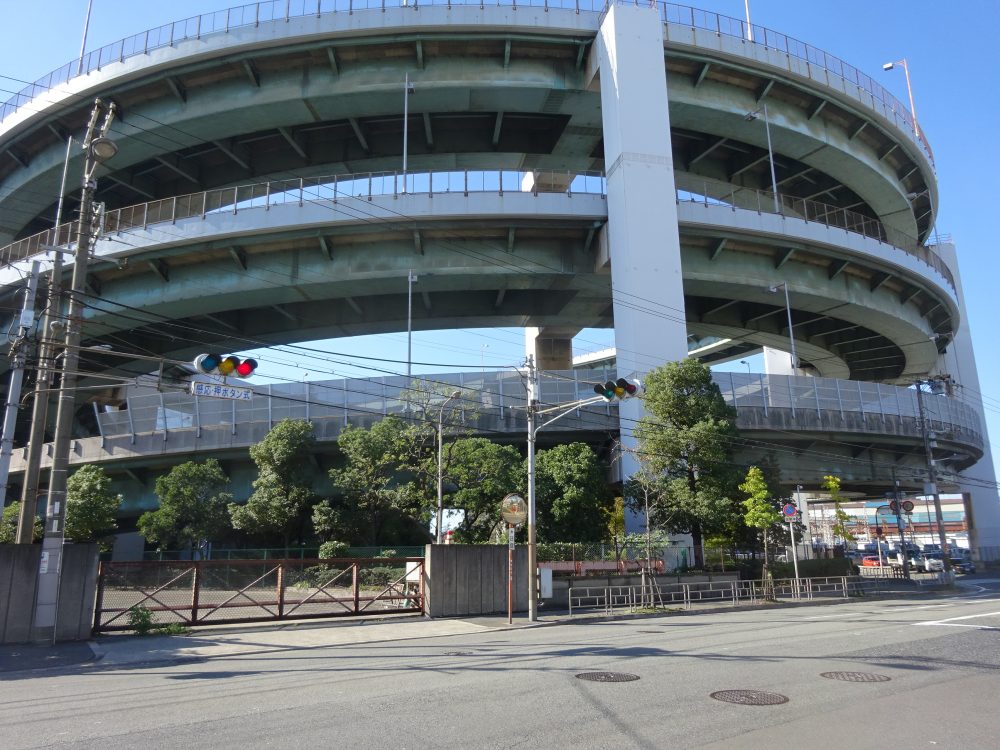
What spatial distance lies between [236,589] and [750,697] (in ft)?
48.8

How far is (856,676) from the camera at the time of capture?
10.1 meters

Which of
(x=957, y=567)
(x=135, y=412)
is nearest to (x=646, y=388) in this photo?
(x=135, y=412)

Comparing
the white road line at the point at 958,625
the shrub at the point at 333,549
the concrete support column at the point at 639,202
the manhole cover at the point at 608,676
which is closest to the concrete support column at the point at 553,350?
the concrete support column at the point at 639,202

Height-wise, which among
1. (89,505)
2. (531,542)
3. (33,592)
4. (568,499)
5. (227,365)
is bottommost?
(33,592)

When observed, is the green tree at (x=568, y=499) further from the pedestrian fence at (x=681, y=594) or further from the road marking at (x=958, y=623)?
the road marking at (x=958, y=623)

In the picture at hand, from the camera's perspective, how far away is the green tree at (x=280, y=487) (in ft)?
109

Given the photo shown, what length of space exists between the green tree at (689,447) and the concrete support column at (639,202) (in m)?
2.06

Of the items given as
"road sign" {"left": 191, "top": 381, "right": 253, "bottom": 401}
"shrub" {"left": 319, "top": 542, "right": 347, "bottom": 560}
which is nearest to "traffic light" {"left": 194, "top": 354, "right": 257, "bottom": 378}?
"road sign" {"left": 191, "top": 381, "right": 253, "bottom": 401}

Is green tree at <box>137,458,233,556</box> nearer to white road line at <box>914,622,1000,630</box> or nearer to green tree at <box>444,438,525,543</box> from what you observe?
green tree at <box>444,438,525,543</box>

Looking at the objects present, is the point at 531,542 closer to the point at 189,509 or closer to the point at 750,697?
the point at 750,697

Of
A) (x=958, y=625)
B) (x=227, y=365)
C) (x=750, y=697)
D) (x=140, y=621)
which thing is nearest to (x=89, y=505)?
(x=140, y=621)

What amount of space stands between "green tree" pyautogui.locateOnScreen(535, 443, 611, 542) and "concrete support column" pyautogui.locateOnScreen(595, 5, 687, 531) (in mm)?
1905

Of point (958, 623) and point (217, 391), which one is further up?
point (217, 391)

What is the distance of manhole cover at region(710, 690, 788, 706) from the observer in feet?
27.5
